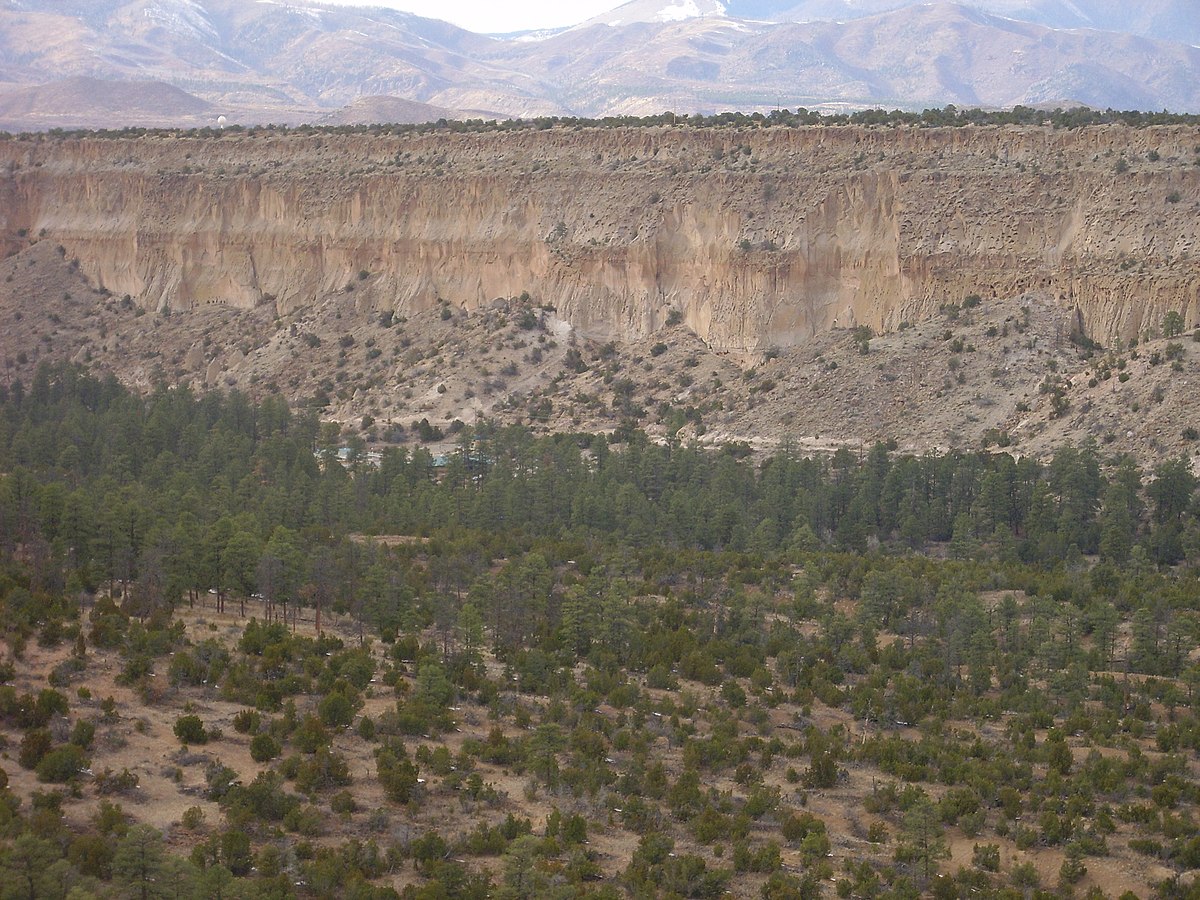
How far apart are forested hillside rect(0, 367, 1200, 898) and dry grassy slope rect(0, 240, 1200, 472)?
390 centimetres

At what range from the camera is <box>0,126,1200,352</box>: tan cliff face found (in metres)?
60.9

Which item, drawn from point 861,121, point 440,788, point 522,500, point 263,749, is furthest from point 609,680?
A: point 861,121

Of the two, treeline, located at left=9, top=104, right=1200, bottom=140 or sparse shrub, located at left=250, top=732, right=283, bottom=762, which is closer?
sparse shrub, located at left=250, top=732, right=283, bottom=762

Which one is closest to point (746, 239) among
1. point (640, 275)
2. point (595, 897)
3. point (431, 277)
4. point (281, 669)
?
point (640, 275)

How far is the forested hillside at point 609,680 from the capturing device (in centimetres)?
2777

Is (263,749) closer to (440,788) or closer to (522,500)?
(440,788)

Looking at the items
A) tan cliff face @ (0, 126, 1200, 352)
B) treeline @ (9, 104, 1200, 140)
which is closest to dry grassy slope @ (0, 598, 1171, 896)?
tan cliff face @ (0, 126, 1200, 352)

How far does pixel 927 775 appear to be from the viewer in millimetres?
31938

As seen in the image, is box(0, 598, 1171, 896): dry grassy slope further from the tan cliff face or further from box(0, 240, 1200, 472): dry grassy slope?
the tan cliff face

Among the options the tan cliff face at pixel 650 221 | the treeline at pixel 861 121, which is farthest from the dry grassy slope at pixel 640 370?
the treeline at pixel 861 121

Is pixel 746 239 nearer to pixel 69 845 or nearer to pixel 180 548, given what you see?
pixel 180 548

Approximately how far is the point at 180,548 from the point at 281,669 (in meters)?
6.97

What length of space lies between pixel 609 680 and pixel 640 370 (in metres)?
32.4

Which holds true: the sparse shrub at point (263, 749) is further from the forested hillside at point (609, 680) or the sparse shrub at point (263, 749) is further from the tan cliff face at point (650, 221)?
the tan cliff face at point (650, 221)
